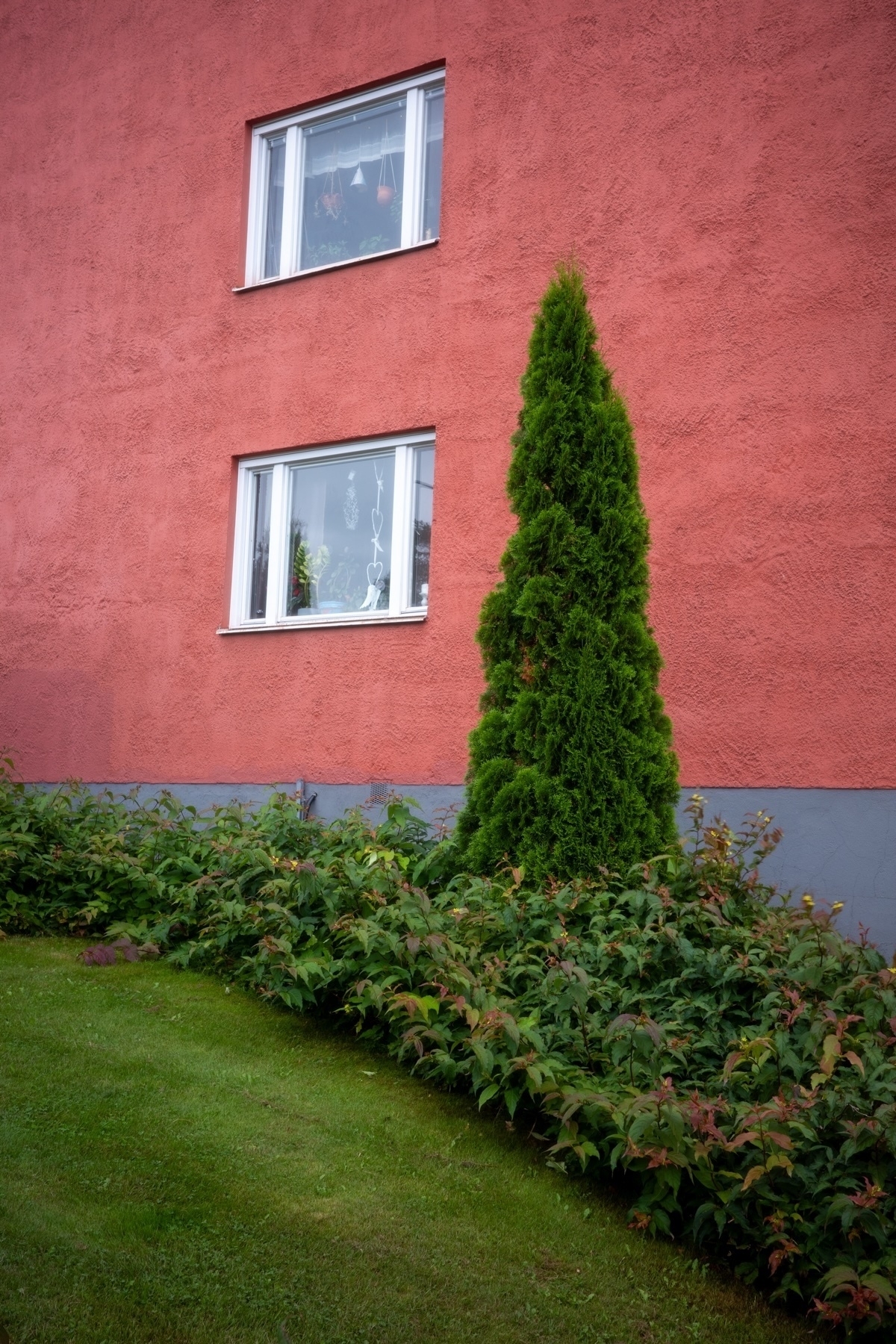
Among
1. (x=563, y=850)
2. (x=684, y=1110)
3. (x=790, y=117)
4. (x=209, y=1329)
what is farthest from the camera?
(x=790, y=117)

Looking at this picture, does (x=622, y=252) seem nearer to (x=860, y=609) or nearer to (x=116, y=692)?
(x=860, y=609)

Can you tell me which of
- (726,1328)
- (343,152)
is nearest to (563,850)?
(726,1328)

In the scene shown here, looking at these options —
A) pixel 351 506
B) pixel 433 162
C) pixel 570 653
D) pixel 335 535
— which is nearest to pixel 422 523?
pixel 351 506

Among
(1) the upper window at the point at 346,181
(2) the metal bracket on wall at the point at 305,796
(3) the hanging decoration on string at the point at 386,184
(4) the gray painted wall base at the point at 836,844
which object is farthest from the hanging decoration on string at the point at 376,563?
(4) the gray painted wall base at the point at 836,844

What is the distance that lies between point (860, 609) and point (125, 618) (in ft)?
19.4

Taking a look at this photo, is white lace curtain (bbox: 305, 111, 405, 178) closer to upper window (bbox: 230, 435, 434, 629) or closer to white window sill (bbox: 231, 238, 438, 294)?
white window sill (bbox: 231, 238, 438, 294)

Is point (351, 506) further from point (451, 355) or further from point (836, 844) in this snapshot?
point (836, 844)

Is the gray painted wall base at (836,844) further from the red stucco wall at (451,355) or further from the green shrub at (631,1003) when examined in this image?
the green shrub at (631,1003)

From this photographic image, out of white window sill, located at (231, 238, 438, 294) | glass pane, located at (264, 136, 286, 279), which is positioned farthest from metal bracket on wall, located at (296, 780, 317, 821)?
glass pane, located at (264, 136, 286, 279)

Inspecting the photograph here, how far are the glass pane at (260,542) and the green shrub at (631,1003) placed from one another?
11.3 ft

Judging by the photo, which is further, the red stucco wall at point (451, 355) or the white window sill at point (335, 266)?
the white window sill at point (335, 266)

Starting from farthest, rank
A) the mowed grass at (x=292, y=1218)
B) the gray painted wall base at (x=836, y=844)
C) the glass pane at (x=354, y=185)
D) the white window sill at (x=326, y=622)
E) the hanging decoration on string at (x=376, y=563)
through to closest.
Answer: the glass pane at (x=354, y=185) → the hanging decoration on string at (x=376, y=563) → the white window sill at (x=326, y=622) → the gray painted wall base at (x=836, y=844) → the mowed grass at (x=292, y=1218)

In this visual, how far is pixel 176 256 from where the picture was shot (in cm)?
1091

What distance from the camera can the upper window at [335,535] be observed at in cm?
953
